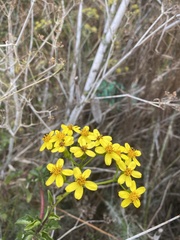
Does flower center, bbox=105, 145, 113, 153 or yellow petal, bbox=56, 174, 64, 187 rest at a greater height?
flower center, bbox=105, 145, 113, 153

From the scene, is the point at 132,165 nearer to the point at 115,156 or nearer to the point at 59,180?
the point at 115,156

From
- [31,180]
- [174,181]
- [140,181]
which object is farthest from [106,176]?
[31,180]

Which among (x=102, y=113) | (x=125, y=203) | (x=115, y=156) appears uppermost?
(x=115, y=156)

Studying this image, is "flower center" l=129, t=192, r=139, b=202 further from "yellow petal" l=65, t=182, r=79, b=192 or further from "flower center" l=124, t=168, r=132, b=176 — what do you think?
"yellow petal" l=65, t=182, r=79, b=192

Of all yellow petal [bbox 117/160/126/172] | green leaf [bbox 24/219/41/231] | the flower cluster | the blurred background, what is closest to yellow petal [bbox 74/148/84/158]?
the flower cluster

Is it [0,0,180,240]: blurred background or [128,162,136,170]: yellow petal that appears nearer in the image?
[128,162,136,170]: yellow petal

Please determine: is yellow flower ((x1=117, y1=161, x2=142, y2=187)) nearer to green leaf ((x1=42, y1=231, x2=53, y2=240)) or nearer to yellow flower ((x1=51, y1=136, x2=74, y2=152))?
yellow flower ((x1=51, y1=136, x2=74, y2=152))

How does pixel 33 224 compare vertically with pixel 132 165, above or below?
below

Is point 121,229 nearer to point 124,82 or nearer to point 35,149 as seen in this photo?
point 35,149

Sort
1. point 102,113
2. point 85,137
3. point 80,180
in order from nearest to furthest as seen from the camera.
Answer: point 80,180, point 85,137, point 102,113

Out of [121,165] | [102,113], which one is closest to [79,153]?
[121,165]

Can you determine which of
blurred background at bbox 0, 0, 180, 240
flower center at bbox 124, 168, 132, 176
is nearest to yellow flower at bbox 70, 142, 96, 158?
flower center at bbox 124, 168, 132, 176

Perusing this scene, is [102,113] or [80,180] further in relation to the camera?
[102,113]
